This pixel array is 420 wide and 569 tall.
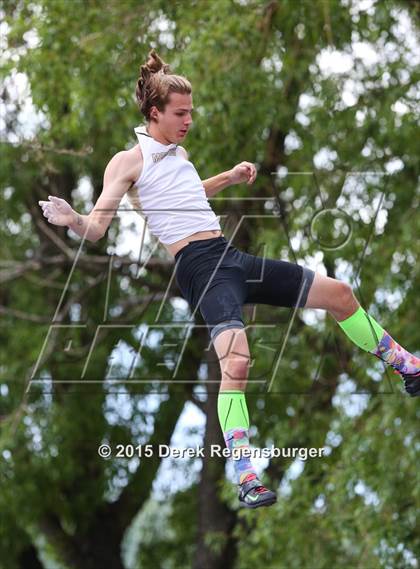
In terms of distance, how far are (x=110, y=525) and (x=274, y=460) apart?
9.56 feet

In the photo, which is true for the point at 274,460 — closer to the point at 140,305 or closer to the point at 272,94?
the point at 140,305

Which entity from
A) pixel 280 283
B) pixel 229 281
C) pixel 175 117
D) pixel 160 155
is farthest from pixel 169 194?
pixel 280 283

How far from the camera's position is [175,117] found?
433cm

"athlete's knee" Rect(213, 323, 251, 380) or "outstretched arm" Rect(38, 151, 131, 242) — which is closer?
"outstretched arm" Rect(38, 151, 131, 242)

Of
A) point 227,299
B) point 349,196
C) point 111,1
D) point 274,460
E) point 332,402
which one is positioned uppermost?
point 227,299

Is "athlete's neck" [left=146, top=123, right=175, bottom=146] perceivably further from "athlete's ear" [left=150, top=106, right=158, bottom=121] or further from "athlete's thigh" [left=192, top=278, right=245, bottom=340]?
"athlete's thigh" [left=192, top=278, right=245, bottom=340]

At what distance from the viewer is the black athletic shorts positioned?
4250 mm

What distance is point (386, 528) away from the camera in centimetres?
968

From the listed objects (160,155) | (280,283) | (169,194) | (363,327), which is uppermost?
(160,155)

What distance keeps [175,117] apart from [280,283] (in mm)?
665

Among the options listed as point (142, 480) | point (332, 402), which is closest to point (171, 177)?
point (332, 402)

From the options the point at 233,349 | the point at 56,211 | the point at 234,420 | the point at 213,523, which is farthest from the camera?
the point at 213,523

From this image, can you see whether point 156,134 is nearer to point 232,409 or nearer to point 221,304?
point 221,304

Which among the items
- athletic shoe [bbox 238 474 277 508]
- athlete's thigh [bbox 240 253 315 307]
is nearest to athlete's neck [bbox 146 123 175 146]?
athlete's thigh [bbox 240 253 315 307]
